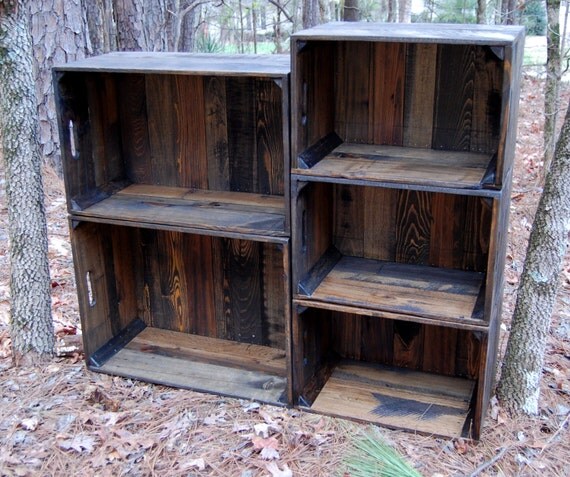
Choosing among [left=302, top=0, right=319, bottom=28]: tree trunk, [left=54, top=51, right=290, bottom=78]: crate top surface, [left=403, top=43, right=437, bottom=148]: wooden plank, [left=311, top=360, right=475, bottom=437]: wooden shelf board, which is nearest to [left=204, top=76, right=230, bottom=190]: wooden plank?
[left=54, top=51, right=290, bottom=78]: crate top surface

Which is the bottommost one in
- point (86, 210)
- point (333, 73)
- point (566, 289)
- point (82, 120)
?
point (566, 289)

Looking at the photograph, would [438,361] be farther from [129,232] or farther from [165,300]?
[129,232]

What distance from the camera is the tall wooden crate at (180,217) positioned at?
313 centimetres

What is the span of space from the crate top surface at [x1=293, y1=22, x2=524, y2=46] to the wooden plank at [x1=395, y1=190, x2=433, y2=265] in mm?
742

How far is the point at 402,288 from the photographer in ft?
9.96

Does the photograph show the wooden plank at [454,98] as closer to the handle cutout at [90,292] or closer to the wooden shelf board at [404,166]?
the wooden shelf board at [404,166]

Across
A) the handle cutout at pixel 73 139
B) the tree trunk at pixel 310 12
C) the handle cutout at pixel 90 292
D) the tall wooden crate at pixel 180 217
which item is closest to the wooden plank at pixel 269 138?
the tall wooden crate at pixel 180 217

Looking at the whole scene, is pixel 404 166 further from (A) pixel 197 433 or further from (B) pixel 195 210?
(A) pixel 197 433

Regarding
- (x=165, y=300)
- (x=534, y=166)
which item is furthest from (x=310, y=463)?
(x=534, y=166)

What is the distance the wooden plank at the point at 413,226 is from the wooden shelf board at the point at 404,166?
24 centimetres

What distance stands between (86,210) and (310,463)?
5.03 feet

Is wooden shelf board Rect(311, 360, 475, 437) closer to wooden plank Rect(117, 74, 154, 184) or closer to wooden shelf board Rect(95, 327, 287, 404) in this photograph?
wooden shelf board Rect(95, 327, 287, 404)

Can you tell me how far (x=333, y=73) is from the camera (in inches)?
121

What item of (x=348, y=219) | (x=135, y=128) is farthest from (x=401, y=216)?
(x=135, y=128)
